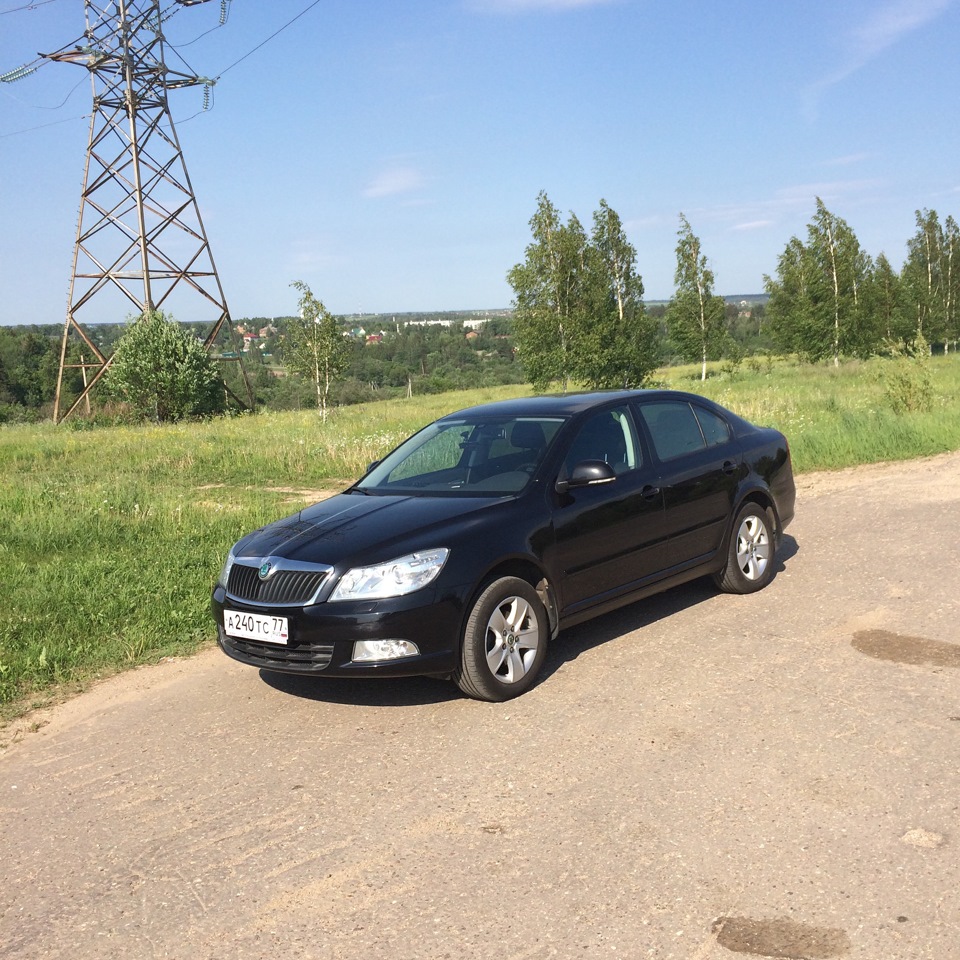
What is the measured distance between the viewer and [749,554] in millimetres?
7152

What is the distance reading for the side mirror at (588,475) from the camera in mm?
5652

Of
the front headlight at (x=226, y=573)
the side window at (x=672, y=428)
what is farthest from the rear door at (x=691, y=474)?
the front headlight at (x=226, y=573)

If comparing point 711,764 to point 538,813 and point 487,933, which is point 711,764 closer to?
point 538,813

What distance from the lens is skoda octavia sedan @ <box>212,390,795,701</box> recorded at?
497 cm

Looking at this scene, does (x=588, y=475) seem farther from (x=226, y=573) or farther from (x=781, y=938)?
(x=781, y=938)

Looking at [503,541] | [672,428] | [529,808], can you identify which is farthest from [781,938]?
[672,428]

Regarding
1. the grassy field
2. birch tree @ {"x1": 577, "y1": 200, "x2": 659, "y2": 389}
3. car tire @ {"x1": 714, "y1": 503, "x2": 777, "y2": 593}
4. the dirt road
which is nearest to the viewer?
the dirt road

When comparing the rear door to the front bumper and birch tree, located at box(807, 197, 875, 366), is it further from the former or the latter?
birch tree, located at box(807, 197, 875, 366)

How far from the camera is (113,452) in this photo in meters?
20.7

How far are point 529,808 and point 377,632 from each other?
130cm

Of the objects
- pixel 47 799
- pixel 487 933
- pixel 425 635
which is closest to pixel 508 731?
pixel 425 635

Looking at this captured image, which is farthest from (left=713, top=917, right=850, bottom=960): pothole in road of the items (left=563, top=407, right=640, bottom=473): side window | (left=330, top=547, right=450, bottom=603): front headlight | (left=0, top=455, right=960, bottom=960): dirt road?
(left=563, top=407, right=640, bottom=473): side window

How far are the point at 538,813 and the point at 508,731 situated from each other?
0.92 meters

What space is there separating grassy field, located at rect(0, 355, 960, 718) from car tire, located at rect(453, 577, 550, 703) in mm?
2459
